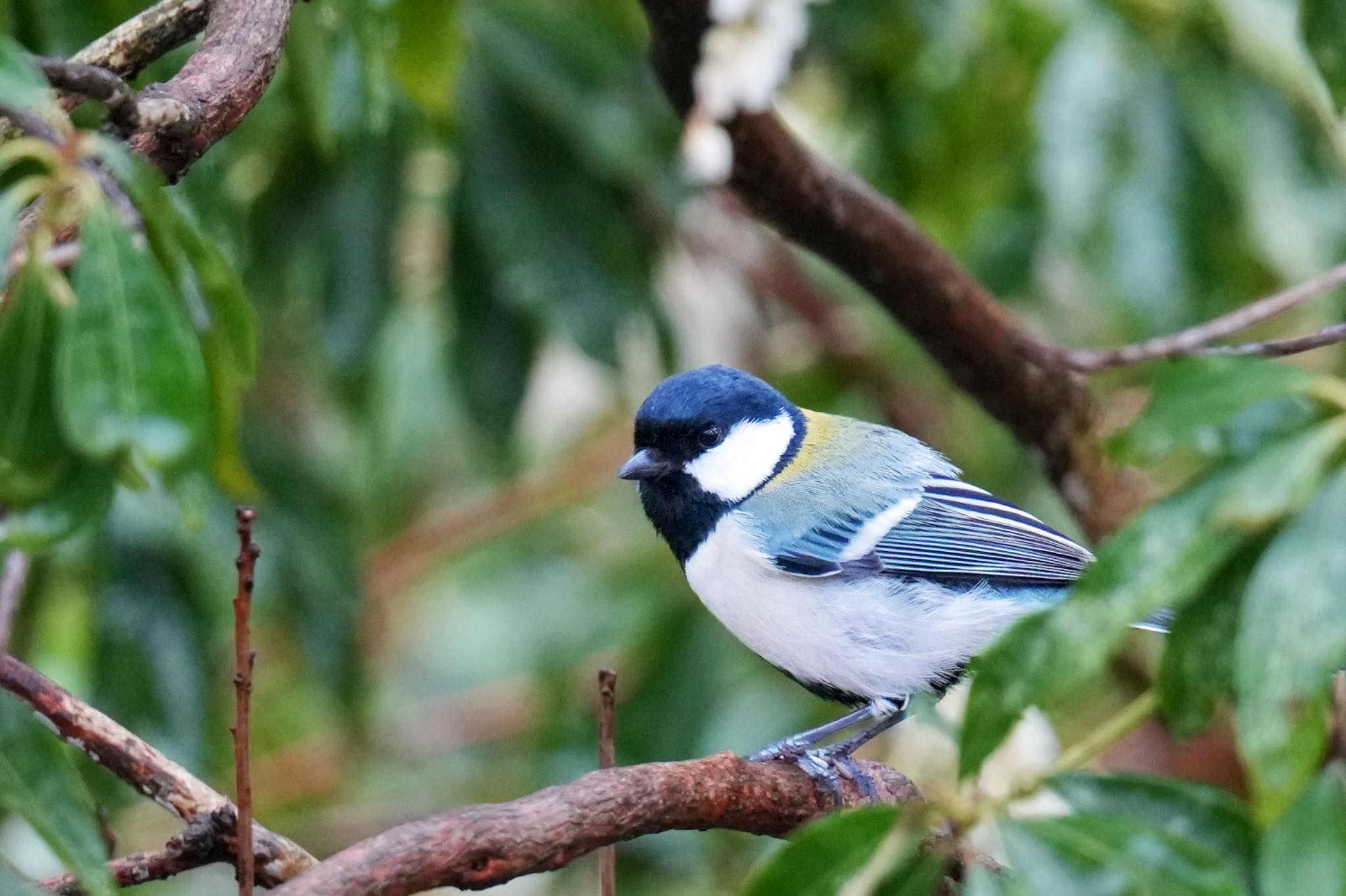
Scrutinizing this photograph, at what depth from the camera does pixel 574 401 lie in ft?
14.4

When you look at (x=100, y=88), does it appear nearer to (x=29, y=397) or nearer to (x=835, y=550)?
(x=29, y=397)

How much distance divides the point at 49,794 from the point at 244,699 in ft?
0.51

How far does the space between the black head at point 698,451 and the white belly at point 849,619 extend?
0.31 feet

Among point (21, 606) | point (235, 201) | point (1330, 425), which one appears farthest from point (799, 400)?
point (1330, 425)

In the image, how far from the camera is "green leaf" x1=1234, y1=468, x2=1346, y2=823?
0.99 m

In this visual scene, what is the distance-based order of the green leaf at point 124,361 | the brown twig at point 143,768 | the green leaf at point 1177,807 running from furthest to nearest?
the brown twig at point 143,768, the green leaf at point 1177,807, the green leaf at point 124,361

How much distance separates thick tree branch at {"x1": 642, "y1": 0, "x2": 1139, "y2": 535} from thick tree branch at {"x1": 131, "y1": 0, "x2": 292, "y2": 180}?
0.72 meters

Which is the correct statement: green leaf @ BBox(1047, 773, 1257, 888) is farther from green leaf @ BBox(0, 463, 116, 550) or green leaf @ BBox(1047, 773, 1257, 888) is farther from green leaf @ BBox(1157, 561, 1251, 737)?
green leaf @ BBox(0, 463, 116, 550)

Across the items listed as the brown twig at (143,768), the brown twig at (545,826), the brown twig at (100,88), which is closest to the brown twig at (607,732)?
the brown twig at (545,826)

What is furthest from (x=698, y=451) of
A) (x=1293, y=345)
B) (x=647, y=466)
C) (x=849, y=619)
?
(x=1293, y=345)

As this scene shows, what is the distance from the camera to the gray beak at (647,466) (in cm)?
203

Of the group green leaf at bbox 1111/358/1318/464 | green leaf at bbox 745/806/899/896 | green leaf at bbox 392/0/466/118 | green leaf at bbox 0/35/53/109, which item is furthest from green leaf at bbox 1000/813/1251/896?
green leaf at bbox 392/0/466/118

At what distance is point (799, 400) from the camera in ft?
10.5

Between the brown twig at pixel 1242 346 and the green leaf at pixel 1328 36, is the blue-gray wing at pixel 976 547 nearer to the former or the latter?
the brown twig at pixel 1242 346
